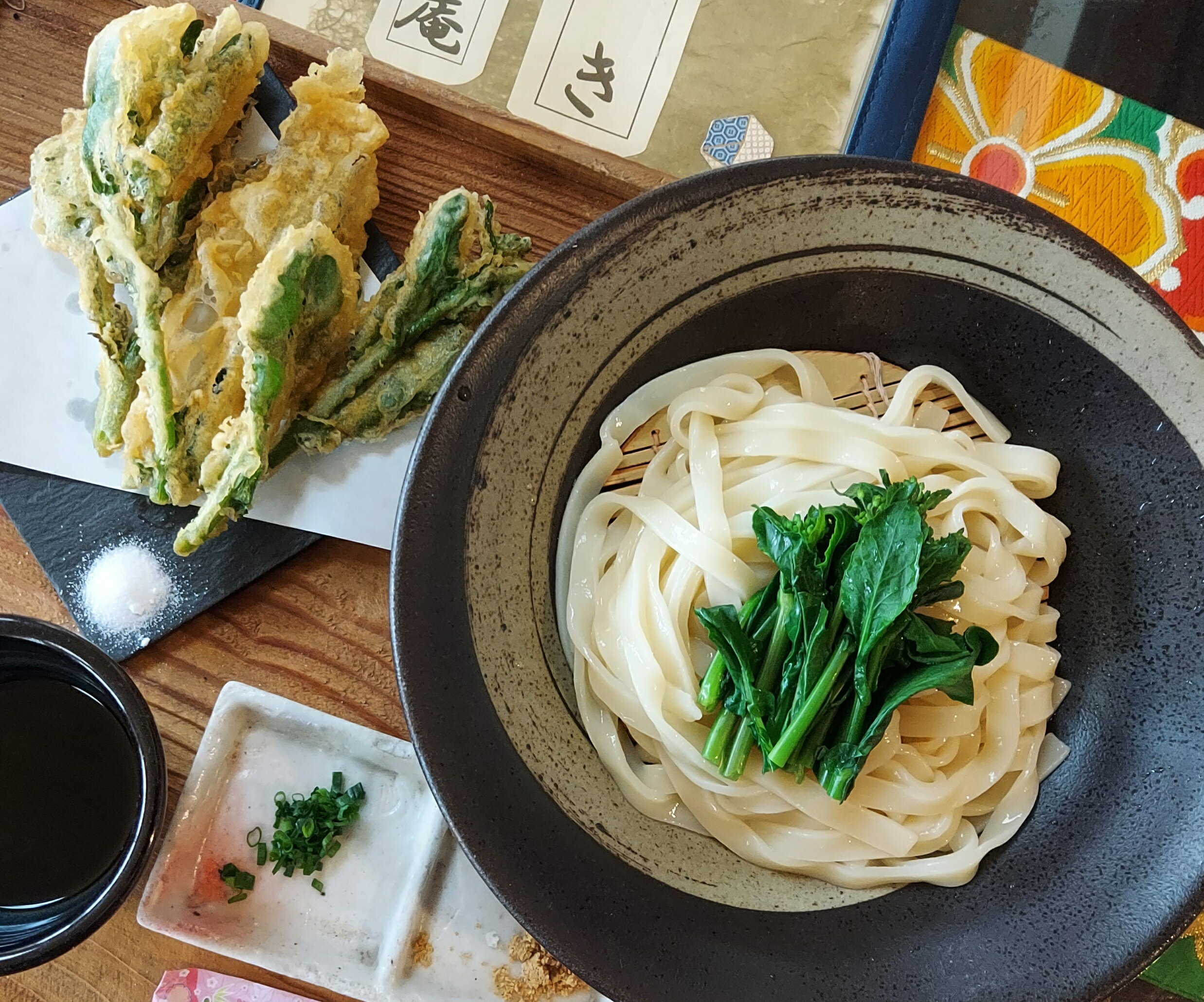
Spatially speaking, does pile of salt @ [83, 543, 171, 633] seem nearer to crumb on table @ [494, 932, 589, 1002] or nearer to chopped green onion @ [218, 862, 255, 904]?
chopped green onion @ [218, 862, 255, 904]

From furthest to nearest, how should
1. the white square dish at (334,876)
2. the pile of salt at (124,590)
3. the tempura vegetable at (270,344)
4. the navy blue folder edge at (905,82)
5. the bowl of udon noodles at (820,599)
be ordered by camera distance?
the navy blue folder edge at (905,82)
the pile of salt at (124,590)
the white square dish at (334,876)
the tempura vegetable at (270,344)
the bowl of udon noodles at (820,599)

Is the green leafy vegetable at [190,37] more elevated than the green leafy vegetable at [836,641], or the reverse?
the green leafy vegetable at [190,37]

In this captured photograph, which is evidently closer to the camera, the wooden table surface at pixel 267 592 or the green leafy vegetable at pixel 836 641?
the green leafy vegetable at pixel 836 641

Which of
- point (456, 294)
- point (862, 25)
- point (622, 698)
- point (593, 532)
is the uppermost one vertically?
point (862, 25)

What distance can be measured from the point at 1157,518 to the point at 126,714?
79.3 inches

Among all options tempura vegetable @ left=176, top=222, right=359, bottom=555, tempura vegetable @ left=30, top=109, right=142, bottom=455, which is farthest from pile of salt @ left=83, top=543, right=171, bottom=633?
tempura vegetable @ left=30, top=109, right=142, bottom=455

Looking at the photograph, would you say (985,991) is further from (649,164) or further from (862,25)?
(862,25)

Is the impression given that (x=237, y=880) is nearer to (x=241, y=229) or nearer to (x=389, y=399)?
(x=389, y=399)

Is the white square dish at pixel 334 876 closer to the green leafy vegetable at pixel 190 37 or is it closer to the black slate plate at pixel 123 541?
the black slate plate at pixel 123 541

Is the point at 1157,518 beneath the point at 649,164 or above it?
beneath

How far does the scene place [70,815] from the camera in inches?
72.6

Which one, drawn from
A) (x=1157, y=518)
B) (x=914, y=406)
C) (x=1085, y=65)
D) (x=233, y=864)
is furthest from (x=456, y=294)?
(x=1085, y=65)

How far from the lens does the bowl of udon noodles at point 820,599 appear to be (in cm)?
150

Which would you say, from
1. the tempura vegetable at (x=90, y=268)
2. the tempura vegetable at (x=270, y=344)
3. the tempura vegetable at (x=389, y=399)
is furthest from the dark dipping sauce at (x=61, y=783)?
the tempura vegetable at (x=389, y=399)
